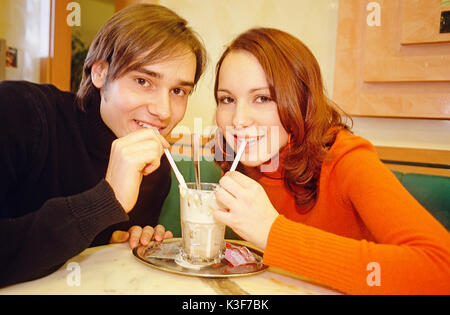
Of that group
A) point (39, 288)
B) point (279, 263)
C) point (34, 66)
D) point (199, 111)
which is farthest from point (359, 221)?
point (34, 66)

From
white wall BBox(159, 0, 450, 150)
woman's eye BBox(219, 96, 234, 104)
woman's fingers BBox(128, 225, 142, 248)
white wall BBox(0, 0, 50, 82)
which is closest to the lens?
woman's fingers BBox(128, 225, 142, 248)

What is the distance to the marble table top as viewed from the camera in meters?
0.72

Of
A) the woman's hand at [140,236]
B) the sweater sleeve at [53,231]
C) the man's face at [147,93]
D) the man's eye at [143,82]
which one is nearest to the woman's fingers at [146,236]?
the woman's hand at [140,236]

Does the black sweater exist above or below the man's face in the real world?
below

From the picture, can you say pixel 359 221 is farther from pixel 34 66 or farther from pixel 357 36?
pixel 34 66

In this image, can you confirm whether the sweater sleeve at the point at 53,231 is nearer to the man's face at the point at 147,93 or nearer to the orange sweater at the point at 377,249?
the orange sweater at the point at 377,249

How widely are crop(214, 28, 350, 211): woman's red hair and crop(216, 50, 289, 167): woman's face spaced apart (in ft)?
0.08

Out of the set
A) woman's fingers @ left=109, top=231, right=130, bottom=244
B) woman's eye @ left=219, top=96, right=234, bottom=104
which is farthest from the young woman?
woman's fingers @ left=109, top=231, right=130, bottom=244

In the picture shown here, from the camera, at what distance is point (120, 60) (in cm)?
123

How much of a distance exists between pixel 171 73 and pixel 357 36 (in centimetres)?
103

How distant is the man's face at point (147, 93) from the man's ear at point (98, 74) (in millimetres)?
43

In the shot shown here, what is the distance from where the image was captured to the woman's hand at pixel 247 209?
0.85 metres

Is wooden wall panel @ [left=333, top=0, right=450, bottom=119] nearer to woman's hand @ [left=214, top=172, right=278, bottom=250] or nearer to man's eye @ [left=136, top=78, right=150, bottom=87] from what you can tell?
man's eye @ [left=136, top=78, right=150, bottom=87]

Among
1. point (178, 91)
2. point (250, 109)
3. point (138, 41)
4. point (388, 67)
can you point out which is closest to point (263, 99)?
point (250, 109)
